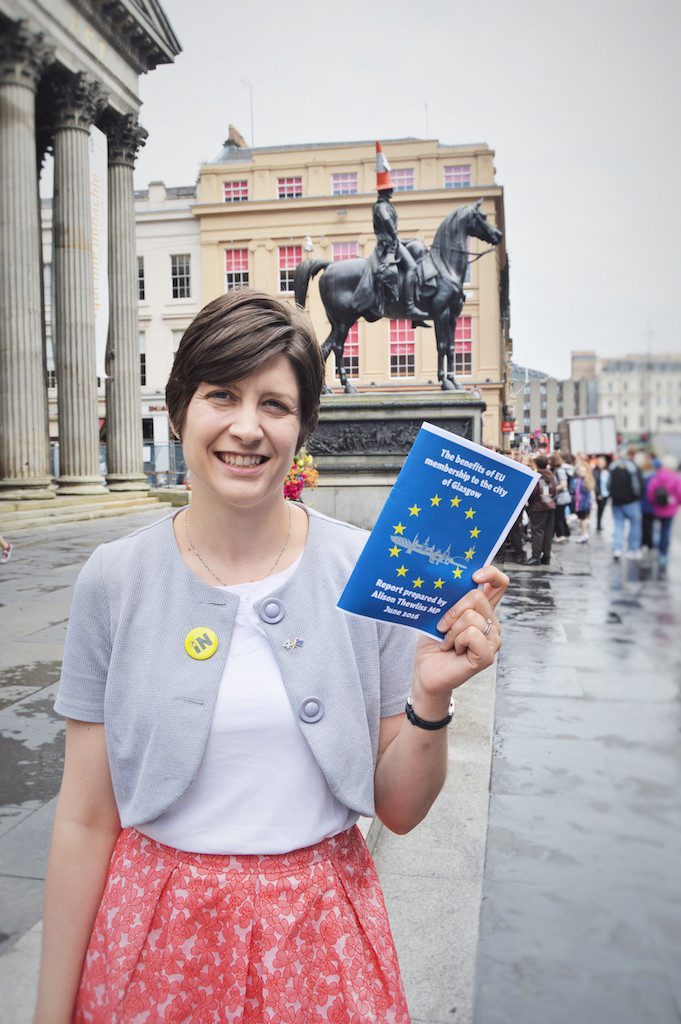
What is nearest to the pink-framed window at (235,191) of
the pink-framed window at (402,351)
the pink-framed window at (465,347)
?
the pink-framed window at (402,351)

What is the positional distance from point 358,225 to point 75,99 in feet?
83.6

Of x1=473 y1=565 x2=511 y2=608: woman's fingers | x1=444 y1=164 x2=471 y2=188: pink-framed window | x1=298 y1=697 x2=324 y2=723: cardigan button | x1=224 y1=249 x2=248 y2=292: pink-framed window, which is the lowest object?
x1=298 y1=697 x2=324 y2=723: cardigan button

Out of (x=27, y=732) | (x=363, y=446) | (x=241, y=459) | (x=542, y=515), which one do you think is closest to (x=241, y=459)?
(x=241, y=459)

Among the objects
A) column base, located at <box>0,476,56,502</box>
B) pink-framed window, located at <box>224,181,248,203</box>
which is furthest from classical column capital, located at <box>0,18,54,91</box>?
pink-framed window, located at <box>224,181,248,203</box>

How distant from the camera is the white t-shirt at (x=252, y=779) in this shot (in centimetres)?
145

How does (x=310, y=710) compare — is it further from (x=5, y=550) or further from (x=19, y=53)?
(x=19, y=53)

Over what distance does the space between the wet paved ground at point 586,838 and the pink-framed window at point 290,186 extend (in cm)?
4449

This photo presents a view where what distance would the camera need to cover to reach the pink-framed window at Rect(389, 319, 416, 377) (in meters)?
44.0

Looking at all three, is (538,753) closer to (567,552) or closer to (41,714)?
(41,714)

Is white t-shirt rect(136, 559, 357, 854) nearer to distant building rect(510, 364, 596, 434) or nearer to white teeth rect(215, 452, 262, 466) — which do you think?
white teeth rect(215, 452, 262, 466)

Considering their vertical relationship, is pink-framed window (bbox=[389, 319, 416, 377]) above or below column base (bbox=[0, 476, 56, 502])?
above

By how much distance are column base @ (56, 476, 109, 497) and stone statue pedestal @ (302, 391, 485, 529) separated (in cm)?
1096

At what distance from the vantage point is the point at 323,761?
1.44 m

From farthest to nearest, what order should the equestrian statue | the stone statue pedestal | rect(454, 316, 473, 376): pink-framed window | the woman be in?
rect(454, 316, 473, 376): pink-framed window, the equestrian statue, the stone statue pedestal, the woman
